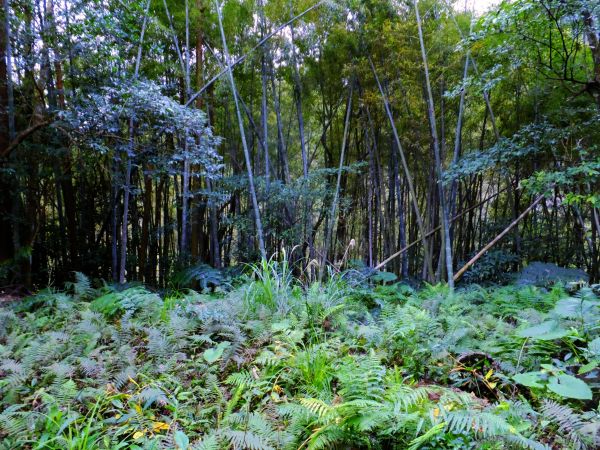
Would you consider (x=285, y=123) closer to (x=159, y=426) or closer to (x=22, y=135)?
(x=22, y=135)

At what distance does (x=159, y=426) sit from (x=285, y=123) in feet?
24.6

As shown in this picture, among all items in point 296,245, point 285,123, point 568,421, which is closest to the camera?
point 568,421

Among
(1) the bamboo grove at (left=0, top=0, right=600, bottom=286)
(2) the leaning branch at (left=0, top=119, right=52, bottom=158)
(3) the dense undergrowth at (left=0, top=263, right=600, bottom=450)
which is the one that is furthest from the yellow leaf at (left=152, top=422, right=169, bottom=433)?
(2) the leaning branch at (left=0, top=119, right=52, bottom=158)

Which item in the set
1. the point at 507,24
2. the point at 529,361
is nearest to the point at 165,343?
the point at 529,361

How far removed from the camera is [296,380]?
4.75 ft

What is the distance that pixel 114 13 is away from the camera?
11.8ft

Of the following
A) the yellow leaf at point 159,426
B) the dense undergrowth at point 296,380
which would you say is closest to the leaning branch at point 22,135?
the dense undergrowth at point 296,380

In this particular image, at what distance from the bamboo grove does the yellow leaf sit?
2.67 m

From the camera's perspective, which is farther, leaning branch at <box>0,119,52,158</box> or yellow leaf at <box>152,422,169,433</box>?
leaning branch at <box>0,119,52,158</box>

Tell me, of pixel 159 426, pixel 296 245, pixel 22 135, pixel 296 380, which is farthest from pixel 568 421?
pixel 22 135

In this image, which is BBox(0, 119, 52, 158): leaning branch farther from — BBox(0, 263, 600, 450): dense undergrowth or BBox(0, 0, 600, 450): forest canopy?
BBox(0, 263, 600, 450): dense undergrowth

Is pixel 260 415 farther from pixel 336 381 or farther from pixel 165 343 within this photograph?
pixel 165 343

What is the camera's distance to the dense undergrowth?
3.27 ft

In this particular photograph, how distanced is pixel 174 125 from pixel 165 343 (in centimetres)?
288
